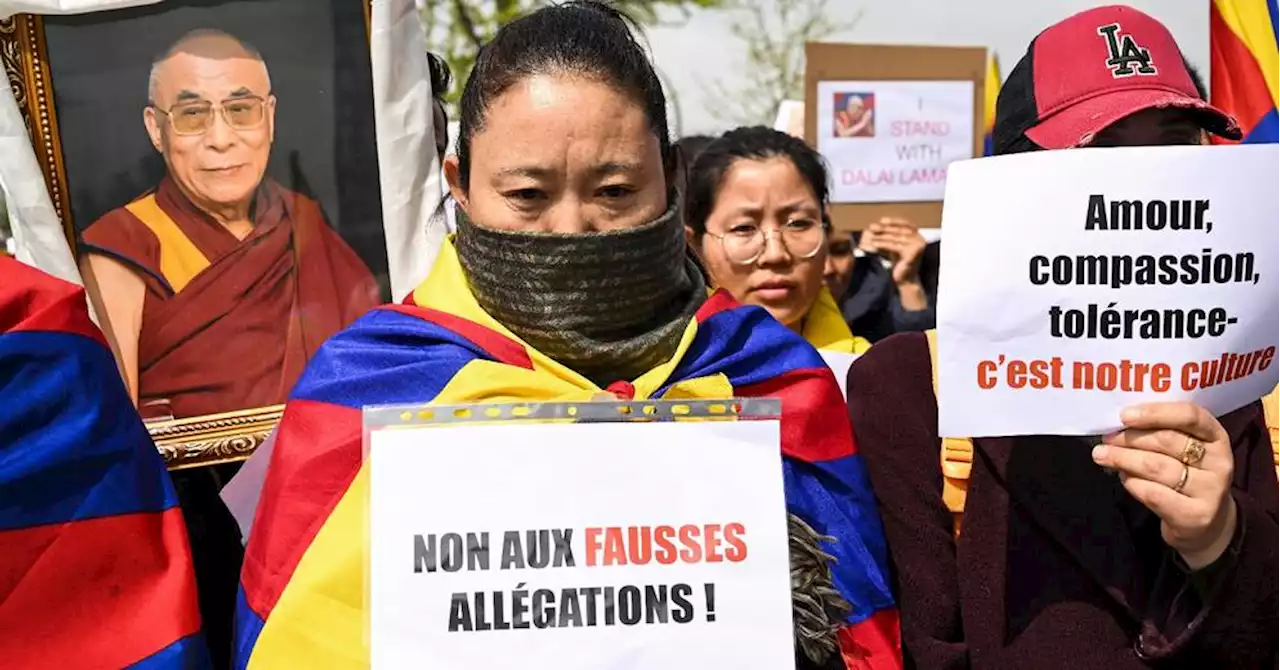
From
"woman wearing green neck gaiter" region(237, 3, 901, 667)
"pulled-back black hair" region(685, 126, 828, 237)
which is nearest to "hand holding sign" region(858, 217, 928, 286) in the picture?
"pulled-back black hair" region(685, 126, 828, 237)

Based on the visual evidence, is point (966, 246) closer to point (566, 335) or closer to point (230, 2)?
point (566, 335)

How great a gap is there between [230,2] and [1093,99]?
1.76 m

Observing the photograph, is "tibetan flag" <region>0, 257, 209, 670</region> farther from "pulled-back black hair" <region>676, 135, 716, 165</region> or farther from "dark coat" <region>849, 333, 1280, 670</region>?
"pulled-back black hair" <region>676, 135, 716, 165</region>

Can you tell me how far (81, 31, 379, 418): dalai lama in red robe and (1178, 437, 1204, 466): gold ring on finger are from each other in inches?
69.1

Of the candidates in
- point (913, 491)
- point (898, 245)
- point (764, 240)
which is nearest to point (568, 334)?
point (913, 491)

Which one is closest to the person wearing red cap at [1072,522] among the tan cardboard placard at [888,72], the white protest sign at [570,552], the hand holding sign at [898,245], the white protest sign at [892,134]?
the white protest sign at [570,552]

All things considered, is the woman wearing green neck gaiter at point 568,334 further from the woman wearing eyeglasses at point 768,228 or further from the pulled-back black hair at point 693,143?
the pulled-back black hair at point 693,143

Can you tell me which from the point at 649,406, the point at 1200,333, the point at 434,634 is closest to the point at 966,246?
the point at 1200,333

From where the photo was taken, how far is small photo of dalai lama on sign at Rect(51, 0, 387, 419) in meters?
2.95

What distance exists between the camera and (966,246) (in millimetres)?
2176

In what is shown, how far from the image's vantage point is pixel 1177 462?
212 cm

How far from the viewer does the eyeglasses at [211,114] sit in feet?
9.74

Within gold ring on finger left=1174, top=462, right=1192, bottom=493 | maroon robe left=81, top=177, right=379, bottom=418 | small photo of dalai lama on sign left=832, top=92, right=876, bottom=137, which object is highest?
small photo of dalai lama on sign left=832, top=92, right=876, bottom=137

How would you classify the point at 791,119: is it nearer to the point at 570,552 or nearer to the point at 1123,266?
the point at 1123,266
